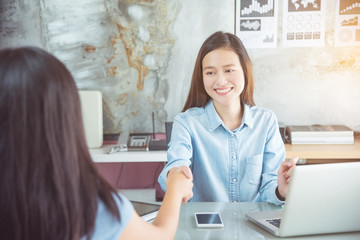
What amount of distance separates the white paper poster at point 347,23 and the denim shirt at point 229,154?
146 cm

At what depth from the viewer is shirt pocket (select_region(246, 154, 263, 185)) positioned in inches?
63.5

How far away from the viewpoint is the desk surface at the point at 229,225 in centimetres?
109

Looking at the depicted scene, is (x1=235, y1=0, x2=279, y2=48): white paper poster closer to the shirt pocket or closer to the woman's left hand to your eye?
the shirt pocket

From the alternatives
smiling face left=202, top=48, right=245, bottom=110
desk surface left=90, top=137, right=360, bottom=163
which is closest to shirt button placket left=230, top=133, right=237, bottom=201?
smiling face left=202, top=48, right=245, bottom=110

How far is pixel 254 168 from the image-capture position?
1617 millimetres

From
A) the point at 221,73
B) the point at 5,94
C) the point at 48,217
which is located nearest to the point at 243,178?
the point at 221,73

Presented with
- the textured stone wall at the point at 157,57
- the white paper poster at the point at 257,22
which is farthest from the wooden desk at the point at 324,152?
the white paper poster at the point at 257,22

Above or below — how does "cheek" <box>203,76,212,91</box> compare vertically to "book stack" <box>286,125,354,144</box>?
above

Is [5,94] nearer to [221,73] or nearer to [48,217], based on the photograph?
[48,217]

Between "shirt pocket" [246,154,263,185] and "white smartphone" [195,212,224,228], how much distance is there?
1.37 feet

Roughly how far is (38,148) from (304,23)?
8.37 feet

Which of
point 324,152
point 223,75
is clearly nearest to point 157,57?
point 223,75

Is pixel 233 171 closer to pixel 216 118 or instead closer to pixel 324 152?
pixel 216 118

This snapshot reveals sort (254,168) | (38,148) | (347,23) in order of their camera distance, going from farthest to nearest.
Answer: (347,23) < (254,168) < (38,148)
